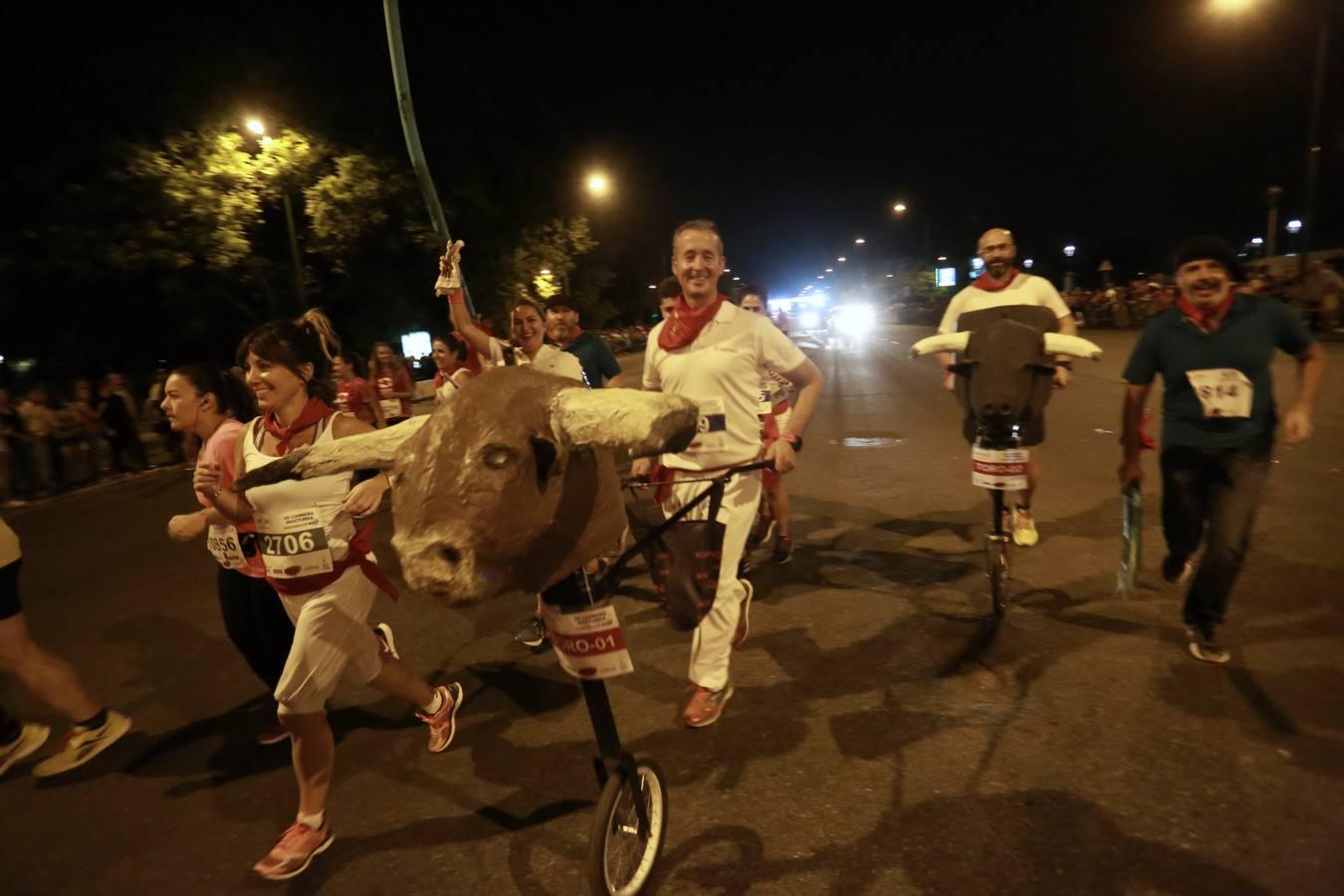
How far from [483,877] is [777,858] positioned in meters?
1.03

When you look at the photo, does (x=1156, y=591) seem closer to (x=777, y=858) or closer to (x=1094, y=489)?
(x=1094, y=489)

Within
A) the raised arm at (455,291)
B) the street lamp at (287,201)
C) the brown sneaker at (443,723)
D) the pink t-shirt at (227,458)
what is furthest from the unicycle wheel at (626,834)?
the street lamp at (287,201)

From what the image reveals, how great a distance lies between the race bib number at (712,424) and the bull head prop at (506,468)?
137 centimetres

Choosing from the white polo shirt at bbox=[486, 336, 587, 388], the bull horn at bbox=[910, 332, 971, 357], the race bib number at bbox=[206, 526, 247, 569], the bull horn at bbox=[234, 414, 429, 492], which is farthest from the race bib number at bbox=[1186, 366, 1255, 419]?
the race bib number at bbox=[206, 526, 247, 569]

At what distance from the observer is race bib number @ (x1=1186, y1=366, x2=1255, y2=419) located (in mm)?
3680

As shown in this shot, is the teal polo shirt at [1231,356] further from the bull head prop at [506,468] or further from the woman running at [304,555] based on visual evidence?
the woman running at [304,555]

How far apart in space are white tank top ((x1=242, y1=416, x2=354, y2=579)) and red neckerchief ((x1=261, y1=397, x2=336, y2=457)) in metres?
0.07

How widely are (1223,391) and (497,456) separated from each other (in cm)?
344

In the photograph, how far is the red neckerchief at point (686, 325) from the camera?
355cm

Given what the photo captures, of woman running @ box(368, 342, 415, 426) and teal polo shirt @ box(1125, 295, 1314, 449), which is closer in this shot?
teal polo shirt @ box(1125, 295, 1314, 449)

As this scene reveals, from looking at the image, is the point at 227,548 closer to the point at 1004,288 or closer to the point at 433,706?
the point at 433,706

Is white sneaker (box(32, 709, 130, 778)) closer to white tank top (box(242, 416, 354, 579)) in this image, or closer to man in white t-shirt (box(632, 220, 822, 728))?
white tank top (box(242, 416, 354, 579))

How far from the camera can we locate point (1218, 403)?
3.72 metres

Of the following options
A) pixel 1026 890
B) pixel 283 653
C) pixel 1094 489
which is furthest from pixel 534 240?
pixel 1026 890
